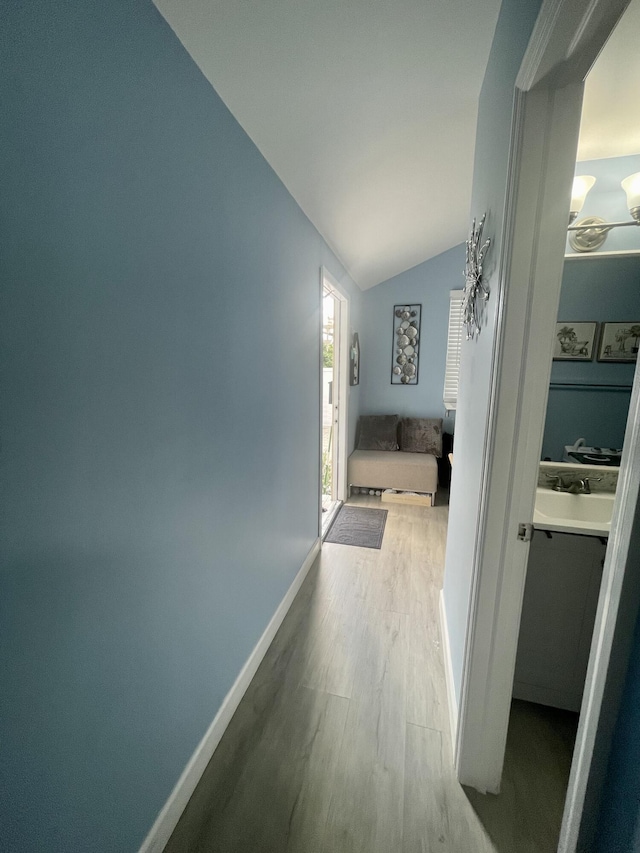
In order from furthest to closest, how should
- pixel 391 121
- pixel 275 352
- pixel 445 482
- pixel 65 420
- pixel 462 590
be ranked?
pixel 445 482
pixel 275 352
pixel 391 121
pixel 462 590
pixel 65 420

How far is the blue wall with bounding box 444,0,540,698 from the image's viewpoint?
104 centimetres

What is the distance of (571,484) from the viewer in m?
1.67

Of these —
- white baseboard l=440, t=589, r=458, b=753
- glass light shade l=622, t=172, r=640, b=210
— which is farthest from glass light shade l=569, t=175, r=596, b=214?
white baseboard l=440, t=589, r=458, b=753

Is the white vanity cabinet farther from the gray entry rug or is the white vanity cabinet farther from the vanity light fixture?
the gray entry rug

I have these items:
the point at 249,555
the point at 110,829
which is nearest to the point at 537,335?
the point at 249,555

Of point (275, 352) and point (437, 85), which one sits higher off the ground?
point (437, 85)

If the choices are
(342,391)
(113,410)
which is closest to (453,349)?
(342,391)

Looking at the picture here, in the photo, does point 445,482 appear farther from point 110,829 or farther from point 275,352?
point 110,829

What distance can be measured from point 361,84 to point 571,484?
1.87 metres

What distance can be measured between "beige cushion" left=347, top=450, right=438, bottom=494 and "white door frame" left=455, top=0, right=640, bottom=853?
2.61 m

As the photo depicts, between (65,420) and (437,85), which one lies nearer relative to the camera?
(65,420)

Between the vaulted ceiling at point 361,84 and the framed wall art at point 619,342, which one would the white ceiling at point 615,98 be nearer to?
the vaulted ceiling at point 361,84

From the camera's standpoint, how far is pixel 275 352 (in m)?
1.80

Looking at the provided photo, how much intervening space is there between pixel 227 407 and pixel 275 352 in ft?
1.75
